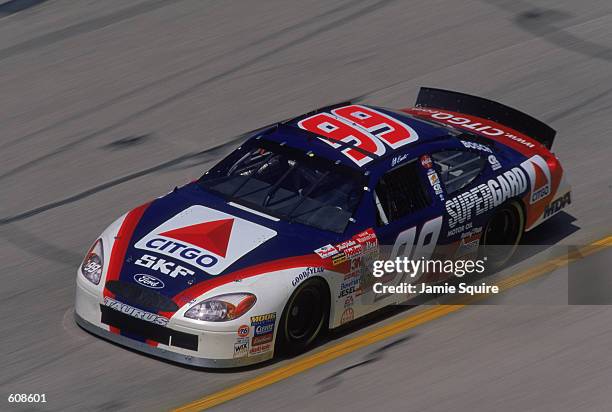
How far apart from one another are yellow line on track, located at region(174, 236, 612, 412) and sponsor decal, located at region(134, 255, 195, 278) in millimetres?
855

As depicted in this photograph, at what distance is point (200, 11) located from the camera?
16.2 meters

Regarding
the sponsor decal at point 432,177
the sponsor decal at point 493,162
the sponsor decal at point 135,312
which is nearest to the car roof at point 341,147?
the sponsor decal at point 432,177

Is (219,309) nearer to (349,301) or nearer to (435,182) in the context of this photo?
(349,301)

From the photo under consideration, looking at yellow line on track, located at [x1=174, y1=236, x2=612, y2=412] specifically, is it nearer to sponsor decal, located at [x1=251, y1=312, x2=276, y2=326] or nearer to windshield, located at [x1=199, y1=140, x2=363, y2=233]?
sponsor decal, located at [x1=251, y1=312, x2=276, y2=326]

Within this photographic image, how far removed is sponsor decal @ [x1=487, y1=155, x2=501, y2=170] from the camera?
1042 centimetres

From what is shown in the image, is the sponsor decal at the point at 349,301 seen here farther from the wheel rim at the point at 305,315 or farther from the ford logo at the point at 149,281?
the ford logo at the point at 149,281

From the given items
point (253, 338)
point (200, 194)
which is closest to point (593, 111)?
point (200, 194)

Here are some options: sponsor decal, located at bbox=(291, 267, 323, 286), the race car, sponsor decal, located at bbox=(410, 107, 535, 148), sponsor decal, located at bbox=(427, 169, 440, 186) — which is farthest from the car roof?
sponsor decal, located at bbox=(291, 267, 323, 286)

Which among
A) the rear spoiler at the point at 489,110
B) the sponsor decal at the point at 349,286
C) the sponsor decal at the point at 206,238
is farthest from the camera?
the rear spoiler at the point at 489,110

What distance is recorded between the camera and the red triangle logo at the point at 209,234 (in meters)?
8.83

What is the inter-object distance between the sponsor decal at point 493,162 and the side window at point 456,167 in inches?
2.7

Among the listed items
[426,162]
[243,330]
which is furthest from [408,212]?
[243,330]

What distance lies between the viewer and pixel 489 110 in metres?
11.7

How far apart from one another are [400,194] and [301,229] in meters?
0.92
